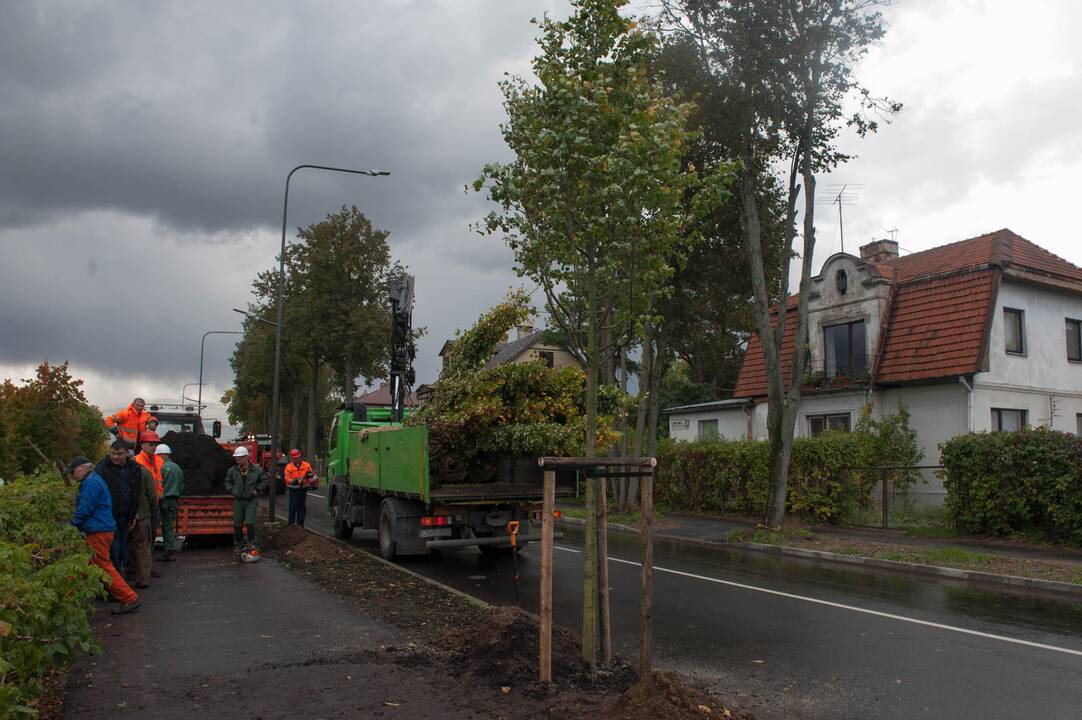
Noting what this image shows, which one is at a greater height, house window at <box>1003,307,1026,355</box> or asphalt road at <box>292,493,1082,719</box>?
house window at <box>1003,307,1026,355</box>

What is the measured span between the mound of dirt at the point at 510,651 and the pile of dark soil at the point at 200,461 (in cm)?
929

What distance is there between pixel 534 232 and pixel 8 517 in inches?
186

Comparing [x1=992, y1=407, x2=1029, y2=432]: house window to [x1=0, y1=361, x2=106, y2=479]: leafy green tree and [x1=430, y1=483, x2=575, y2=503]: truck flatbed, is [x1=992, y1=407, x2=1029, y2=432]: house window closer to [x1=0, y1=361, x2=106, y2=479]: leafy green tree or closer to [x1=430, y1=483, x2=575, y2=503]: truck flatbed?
[x1=430, y1=483, x2=575, y2=503]: truck flatbed

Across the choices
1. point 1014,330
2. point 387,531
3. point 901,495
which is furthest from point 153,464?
point 1014,330

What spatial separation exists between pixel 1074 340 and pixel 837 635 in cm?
2004

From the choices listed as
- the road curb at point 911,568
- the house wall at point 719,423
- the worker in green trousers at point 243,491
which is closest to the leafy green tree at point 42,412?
the worker in green trousers at point 243,491

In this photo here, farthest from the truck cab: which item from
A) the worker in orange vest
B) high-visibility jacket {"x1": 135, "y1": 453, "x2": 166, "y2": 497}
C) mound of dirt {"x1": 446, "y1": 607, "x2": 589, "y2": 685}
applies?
mound of dirt {"x1": 446, "y1": 607, "x2": 589, "y2": 685}

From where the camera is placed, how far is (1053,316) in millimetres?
23219

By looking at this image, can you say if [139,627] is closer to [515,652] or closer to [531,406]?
[515,652]

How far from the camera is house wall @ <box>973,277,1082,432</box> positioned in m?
21.3

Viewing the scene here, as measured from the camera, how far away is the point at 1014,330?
22.4m

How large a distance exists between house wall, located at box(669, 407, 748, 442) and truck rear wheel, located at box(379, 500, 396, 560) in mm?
16846

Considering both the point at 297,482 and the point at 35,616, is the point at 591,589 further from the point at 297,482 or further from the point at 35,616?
the point at 297,482

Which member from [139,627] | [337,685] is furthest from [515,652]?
[139,627]
